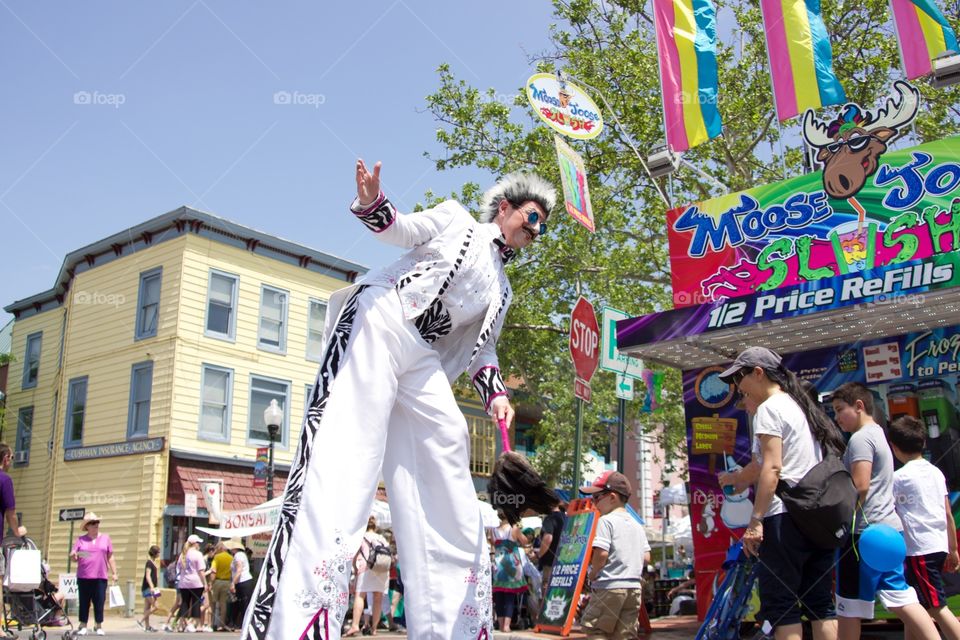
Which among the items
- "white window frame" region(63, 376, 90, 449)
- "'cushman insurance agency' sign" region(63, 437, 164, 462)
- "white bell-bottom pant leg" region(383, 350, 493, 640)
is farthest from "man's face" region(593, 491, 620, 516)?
"white window frame" region(63, 376, 90, 449)

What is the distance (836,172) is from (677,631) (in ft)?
18.1

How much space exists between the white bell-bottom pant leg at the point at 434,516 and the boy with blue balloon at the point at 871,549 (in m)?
2.42

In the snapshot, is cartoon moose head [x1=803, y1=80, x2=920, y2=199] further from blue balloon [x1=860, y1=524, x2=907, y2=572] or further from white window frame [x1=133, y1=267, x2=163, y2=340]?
white window frame [x1=133, y1=267, x2=163, y2=340]

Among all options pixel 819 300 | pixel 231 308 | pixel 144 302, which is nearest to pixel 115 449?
pixel 144 302

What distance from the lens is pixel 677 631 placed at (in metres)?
9.69

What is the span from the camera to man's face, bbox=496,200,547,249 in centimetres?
379

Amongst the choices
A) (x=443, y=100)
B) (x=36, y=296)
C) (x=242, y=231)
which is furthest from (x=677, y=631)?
(x=36, y=296)

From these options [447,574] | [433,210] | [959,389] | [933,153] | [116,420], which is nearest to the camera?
[447,574]

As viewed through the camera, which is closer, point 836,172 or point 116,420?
point 836,172

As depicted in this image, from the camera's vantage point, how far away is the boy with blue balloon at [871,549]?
4.66 metres

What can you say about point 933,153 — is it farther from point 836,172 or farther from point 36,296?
point 36,296

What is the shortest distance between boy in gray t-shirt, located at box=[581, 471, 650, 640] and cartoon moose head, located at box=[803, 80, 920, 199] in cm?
501

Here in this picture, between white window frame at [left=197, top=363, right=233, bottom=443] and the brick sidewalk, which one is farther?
white window frame at [left=197, top=363, right=233, bottom=443]

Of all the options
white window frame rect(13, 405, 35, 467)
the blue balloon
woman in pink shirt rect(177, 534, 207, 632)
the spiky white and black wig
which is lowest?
woman in pink shirt rect(177, 534, 207, 632)
